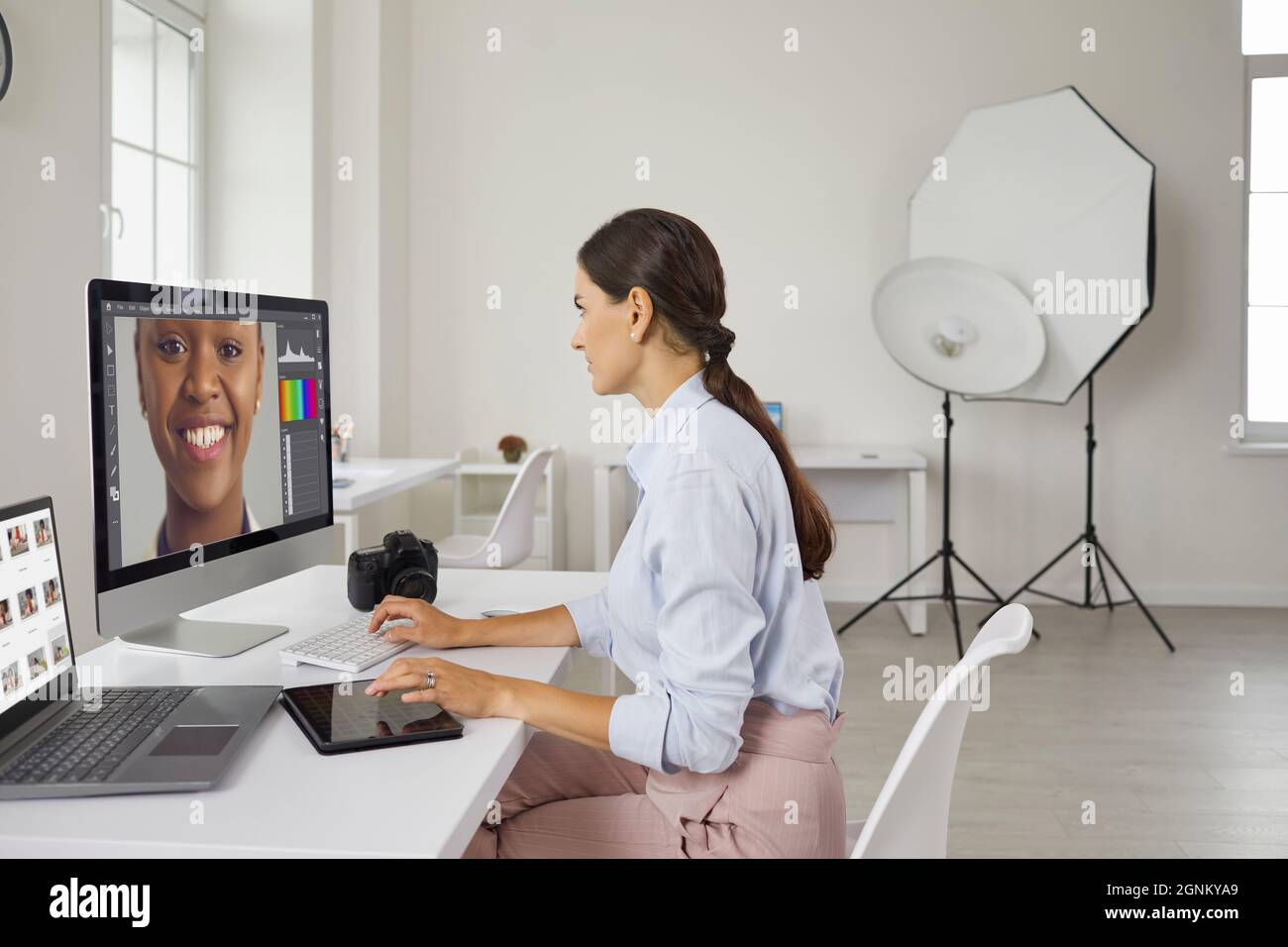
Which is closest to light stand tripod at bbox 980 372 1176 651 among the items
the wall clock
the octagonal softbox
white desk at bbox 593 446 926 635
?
the octagonal softbox

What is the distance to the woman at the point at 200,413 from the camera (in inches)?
52.1

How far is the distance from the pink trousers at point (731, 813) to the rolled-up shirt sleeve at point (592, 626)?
0.24 metres

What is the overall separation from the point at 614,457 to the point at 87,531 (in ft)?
6.61

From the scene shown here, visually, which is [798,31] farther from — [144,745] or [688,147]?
[144,745]

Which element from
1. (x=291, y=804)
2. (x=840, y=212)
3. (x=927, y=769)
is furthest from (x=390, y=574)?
(x=840, y=212)

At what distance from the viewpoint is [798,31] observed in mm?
4730

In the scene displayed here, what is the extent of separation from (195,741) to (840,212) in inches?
165

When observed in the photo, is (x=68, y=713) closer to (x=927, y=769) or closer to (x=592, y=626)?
(x=592, y=626)

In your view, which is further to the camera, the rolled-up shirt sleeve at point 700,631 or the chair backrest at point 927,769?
the rolled-up shirt sleeve at point 700,631

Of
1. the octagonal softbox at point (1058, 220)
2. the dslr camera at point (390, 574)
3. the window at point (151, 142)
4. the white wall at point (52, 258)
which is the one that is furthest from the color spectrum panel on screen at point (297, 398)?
the octagonal softbox at point (1058, 220)

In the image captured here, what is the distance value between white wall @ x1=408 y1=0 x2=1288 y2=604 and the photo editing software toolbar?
3287mm

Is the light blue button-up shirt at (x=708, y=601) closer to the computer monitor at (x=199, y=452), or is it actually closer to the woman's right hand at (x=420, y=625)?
the woman's right hand at (x=420, y=625)

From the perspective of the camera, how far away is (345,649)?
1.35 meters
